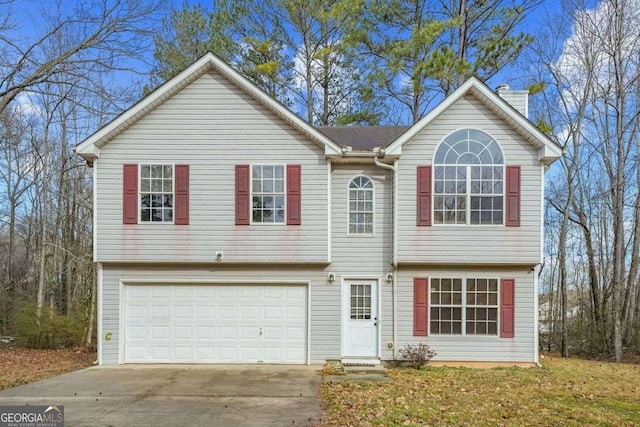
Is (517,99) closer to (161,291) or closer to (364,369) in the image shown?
(364,369)

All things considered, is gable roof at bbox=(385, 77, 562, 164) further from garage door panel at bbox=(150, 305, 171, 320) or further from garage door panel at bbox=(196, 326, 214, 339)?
garage door panel at bbox=(150, 305, 171, 320)

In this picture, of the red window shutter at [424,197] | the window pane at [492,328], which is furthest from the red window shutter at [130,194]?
the window pane at [492,328]

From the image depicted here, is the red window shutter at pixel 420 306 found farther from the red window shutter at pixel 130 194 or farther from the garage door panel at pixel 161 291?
the red window shutter at pixel 130 194

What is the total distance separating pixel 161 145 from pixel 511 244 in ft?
28.9

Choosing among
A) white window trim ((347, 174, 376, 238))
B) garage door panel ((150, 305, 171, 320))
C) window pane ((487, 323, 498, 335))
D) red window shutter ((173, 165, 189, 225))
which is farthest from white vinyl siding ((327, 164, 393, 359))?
garage door panel ((150, 305, 171, 320))

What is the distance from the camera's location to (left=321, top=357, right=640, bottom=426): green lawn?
6449 millimetres

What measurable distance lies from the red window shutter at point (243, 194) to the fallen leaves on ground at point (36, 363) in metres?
5.35

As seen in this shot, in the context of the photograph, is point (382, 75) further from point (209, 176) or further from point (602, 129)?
point (209, 176)

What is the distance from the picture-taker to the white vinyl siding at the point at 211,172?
10844 millimetres

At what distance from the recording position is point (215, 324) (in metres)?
11.1

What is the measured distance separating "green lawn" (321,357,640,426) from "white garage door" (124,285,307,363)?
275 cm

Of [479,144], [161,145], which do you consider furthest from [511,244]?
[161,145]

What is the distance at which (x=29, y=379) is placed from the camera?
9.45 metres

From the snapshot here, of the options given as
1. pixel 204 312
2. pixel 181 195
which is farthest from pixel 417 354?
pixel 181 195
